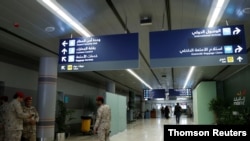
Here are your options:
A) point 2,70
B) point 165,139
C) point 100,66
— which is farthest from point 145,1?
point 2,70

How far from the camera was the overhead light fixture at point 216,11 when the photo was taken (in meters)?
4.44

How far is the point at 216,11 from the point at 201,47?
0.79 m

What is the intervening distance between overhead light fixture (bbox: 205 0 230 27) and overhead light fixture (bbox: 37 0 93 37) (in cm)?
287

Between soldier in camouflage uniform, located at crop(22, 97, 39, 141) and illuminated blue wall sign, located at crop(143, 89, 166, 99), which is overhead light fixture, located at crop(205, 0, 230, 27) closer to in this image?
soldier in camouflage uniform, located at crop(22, 97, 39, 141)

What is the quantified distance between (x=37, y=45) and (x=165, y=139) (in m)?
6.36

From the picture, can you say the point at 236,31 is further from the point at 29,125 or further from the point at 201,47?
the point at 29,125

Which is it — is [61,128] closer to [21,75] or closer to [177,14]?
[21,75]

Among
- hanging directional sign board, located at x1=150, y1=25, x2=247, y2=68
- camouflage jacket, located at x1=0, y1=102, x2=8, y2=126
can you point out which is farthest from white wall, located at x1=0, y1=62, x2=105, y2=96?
hanging directional sign board, located at x1=150, y1=25, x2=247, y2=68

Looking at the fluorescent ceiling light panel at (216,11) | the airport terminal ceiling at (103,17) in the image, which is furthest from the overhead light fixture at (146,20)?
the fluorescent ceiling light panel at (216,11)

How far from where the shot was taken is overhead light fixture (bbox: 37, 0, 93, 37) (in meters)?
4.42

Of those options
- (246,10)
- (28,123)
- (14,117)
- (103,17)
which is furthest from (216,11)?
(28,123)

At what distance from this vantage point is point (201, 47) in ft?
16.0

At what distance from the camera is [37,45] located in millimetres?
7039

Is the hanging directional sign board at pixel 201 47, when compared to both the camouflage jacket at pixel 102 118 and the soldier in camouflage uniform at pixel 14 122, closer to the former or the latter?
the camouflage jacket at pixel 102 118
